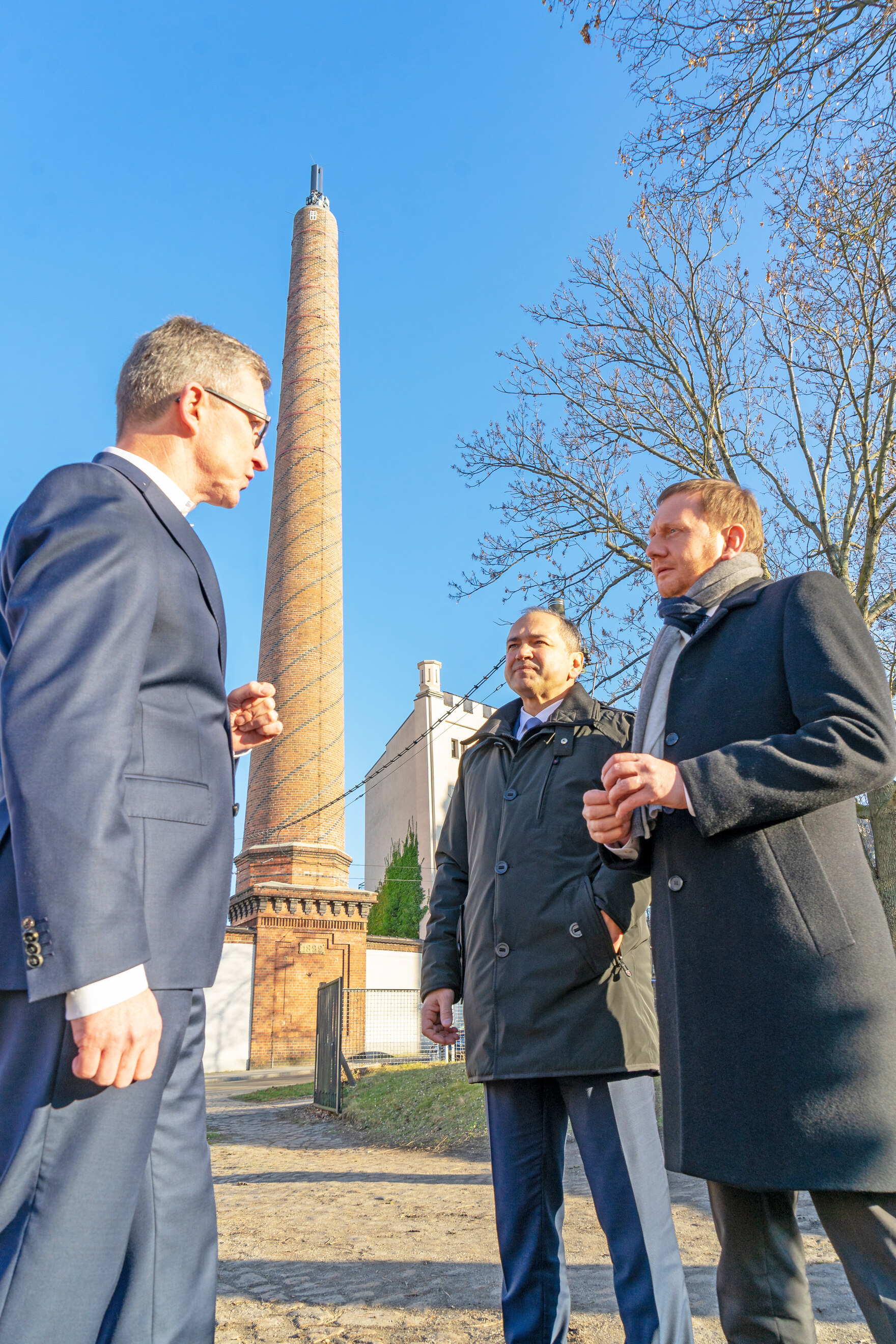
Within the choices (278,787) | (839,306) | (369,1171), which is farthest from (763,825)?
(278,787)

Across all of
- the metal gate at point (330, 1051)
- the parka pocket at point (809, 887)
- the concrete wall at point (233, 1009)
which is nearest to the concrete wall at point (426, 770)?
the concrete wall at point (233, 1009)

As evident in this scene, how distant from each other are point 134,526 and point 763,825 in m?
1.46

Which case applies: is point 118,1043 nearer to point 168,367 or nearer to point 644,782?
point 644,782

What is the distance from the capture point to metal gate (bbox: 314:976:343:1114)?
11.0m

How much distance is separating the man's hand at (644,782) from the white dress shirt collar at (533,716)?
1212 mm

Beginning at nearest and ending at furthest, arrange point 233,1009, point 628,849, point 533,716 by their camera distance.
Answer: point 628,849 < point 533,716 < point 233,1009

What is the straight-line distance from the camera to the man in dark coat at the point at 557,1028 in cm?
248

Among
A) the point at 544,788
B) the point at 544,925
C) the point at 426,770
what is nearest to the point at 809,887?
the point at 544,925

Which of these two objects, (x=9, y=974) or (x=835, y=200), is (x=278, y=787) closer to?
(x=835, y=200)

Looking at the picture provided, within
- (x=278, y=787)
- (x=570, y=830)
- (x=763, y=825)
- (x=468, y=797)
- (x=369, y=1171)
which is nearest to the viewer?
(x=763, y=825)

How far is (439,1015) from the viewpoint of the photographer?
10.5 feet

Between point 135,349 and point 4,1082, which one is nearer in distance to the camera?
point 4,1082

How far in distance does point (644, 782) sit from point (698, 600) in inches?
25.3

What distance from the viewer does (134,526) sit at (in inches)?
71.8
